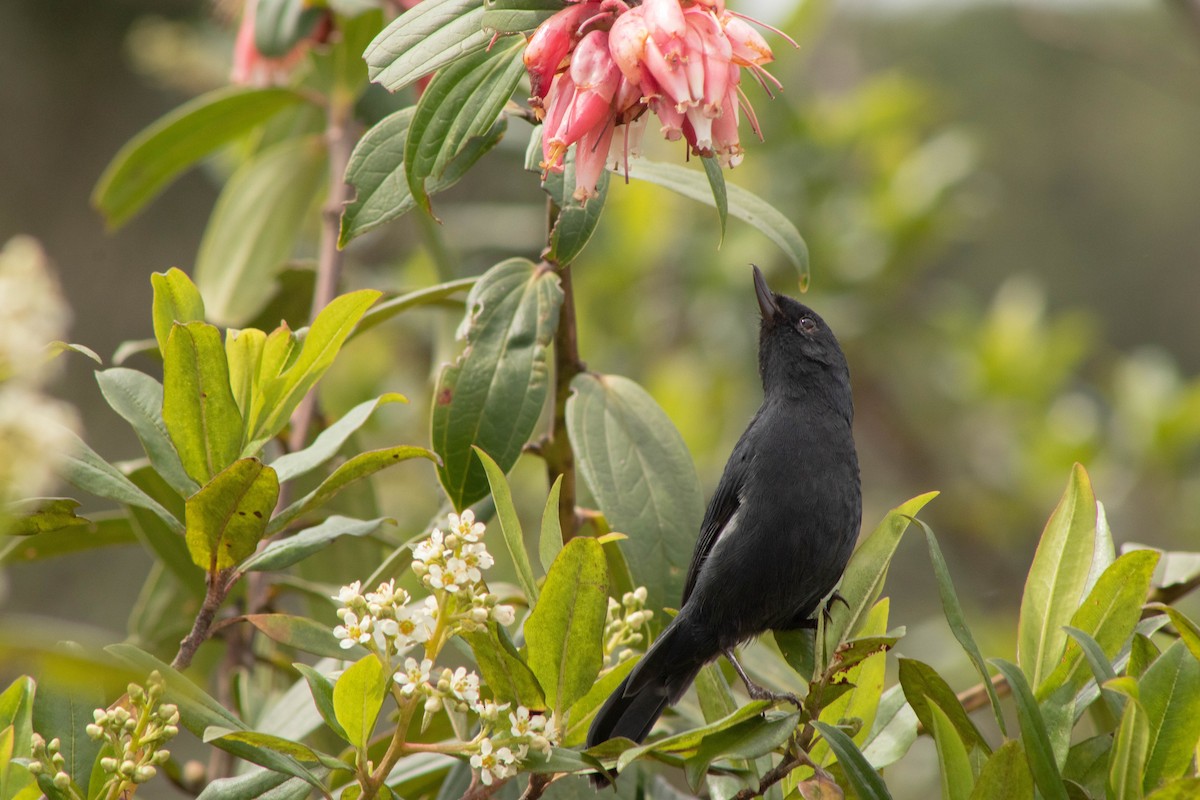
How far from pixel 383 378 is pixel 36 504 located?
264 cm

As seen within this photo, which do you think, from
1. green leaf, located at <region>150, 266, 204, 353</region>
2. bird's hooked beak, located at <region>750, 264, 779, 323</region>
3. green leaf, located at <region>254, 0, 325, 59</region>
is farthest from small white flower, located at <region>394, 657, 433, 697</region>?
green leaf, located at <region>254, 0, 325, 59</region>

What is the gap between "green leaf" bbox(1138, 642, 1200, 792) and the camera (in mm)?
1367

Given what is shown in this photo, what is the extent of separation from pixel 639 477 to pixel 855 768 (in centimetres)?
64

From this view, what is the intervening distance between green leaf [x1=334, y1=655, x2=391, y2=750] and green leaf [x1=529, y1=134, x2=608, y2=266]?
678 mm

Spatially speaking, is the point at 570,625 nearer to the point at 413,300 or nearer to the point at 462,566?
the point at 462,566

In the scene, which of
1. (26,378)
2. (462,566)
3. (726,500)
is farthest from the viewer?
(726,500)

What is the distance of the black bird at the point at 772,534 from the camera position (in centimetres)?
191

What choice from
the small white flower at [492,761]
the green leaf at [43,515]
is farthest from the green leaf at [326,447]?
the small white flower at [492,761]

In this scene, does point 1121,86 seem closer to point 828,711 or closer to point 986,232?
point 986,232

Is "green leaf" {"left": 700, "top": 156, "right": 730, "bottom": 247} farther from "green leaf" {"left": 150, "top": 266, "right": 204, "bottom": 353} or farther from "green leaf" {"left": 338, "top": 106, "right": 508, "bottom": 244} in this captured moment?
"green leaf" {"left": 150, "top": 266, "right": 204, "bottom": 353}

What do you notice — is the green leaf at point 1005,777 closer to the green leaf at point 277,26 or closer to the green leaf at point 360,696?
the green leaf at point 360,696

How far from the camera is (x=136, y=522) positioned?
1958mm

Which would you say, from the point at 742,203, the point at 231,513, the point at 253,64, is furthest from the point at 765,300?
the point at 231,513

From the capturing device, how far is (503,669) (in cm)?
134
